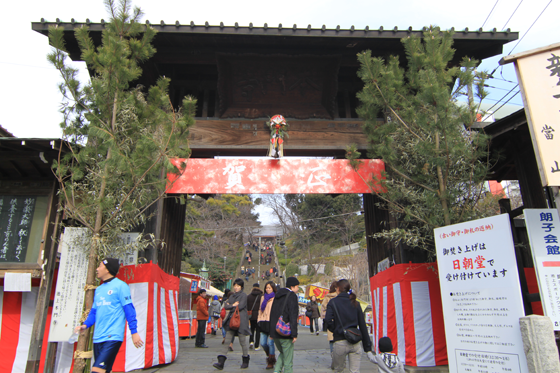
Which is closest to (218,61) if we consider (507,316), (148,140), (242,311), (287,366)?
(148,140)

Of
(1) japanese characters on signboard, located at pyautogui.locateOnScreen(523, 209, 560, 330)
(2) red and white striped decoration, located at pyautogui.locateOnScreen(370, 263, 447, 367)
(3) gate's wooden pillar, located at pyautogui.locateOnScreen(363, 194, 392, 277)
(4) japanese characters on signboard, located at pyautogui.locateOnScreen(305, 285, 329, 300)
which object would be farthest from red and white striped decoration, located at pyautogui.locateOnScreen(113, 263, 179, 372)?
(4) japanese characters on signboard, located at pyautogui.locateOnScreen(305, 285, 329, 300)

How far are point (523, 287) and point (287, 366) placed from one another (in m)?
3.61

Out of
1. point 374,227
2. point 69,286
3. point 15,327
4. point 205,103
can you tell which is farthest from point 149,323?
point 374,227

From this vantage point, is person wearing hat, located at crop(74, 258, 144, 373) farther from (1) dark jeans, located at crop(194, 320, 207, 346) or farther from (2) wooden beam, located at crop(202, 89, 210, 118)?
(1) dark jeans, located at crop(194, 320, 207, 346)

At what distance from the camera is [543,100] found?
15.3ft

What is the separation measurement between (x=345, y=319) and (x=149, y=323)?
390 centimetres

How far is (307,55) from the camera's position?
7934 mm

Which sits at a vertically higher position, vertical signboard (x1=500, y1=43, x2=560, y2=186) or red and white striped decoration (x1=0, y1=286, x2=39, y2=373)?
vertical signboard (x1=500, y1=43, x2=560, y2=186)

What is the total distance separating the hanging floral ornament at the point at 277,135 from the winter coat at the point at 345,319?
152 inches

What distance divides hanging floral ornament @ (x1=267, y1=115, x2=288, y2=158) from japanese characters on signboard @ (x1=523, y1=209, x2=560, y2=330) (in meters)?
4.76

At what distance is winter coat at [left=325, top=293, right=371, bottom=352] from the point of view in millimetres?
4656

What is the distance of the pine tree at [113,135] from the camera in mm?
5316

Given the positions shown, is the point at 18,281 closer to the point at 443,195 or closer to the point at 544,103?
the point at 443,195

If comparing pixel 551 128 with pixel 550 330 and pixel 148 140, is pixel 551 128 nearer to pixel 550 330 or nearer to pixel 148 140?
pixel 550 330
